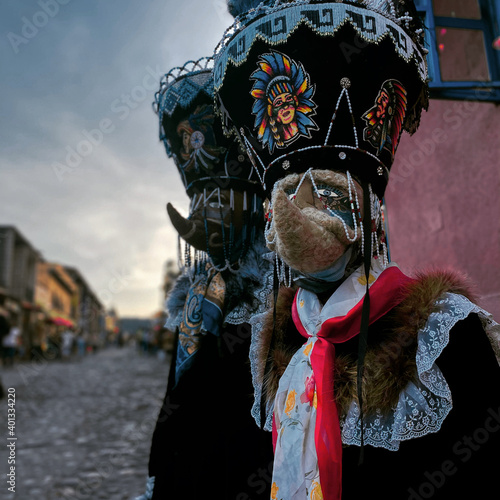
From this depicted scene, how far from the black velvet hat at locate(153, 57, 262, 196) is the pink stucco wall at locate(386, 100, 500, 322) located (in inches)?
60.7

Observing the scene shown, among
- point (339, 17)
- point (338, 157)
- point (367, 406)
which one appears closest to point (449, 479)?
point (367, 406)

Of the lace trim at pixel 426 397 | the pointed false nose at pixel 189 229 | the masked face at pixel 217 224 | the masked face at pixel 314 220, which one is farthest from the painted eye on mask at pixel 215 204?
the lace trim at pixel 426 397

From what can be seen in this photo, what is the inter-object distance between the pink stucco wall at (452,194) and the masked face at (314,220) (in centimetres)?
163

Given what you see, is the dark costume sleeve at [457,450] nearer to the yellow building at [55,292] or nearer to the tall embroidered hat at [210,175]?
the tall embroidered hat at [210,175]

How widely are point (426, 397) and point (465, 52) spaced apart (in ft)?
10.6

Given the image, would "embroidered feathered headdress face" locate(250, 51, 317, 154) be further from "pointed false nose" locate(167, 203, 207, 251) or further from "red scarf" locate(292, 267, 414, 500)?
"pointed false nose" locate(167, 203, 207, 251)

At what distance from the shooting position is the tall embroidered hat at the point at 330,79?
1.59 metres

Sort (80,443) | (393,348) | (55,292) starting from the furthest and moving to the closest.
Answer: (55,292), (80,443), (393,348)

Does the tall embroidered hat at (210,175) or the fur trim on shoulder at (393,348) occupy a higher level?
the tall embroidered hat at (210,175)

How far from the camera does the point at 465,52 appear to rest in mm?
3646

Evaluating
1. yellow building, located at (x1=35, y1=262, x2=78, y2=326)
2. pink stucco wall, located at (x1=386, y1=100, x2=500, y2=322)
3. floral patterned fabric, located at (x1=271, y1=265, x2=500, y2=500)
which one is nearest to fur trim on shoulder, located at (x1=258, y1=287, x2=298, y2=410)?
floral patterned fabric, located at (x1=271, y1=265, x2=500, y2=500)

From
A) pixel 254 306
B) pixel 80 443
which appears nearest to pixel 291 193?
pixel 254 306

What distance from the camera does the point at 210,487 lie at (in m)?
2.03

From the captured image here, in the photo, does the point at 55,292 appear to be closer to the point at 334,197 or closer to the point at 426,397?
the point at 334,197
